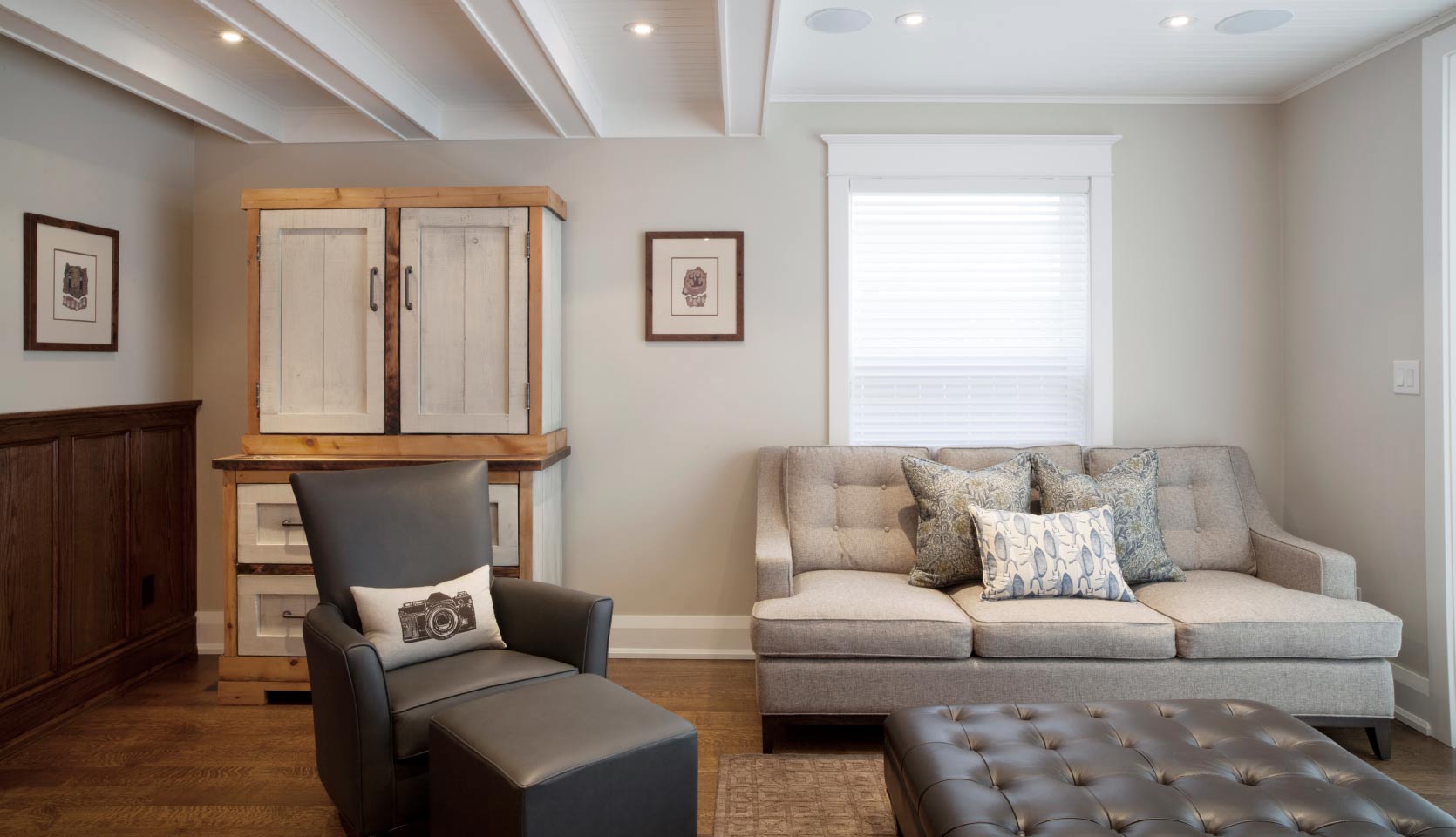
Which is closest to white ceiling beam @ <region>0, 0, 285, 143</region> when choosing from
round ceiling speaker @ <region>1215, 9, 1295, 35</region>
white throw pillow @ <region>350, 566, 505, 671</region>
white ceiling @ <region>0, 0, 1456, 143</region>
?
white ceiling @ <region>0, 0, 1456, 143</region>

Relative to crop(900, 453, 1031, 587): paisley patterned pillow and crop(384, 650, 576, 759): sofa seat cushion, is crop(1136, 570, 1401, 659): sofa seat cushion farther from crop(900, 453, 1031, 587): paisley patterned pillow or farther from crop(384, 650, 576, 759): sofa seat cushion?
crop(384, 650, 576, 759): sofa seat cushion

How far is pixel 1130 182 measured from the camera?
375 cm

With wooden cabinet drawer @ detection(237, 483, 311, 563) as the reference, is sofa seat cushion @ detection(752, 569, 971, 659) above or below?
below

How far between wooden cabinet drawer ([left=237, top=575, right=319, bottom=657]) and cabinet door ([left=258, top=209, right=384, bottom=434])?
59cm

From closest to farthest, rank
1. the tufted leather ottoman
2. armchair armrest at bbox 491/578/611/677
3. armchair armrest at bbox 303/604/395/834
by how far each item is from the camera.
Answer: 1. the tufted leather ottoman
2. armchair armrest at bbox 303/604/395/834
3. armchair armrest at bbox 491/578/611/677

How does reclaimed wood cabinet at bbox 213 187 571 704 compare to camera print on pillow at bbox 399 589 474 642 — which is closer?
camera print on pillow at bbox 399 589 474 642

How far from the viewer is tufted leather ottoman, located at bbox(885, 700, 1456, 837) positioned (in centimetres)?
163

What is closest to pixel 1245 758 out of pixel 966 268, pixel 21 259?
pixel 966 268

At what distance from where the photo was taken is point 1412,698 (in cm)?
304

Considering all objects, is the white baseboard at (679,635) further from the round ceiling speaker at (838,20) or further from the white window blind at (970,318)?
the round ceiling speaker at (838,20)

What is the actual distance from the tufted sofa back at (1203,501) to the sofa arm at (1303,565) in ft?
0.24

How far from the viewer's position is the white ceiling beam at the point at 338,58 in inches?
97.0

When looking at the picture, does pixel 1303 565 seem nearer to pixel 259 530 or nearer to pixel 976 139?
pixel 976 139

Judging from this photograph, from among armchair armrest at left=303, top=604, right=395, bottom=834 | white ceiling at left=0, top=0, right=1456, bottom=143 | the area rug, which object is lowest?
the area rug
